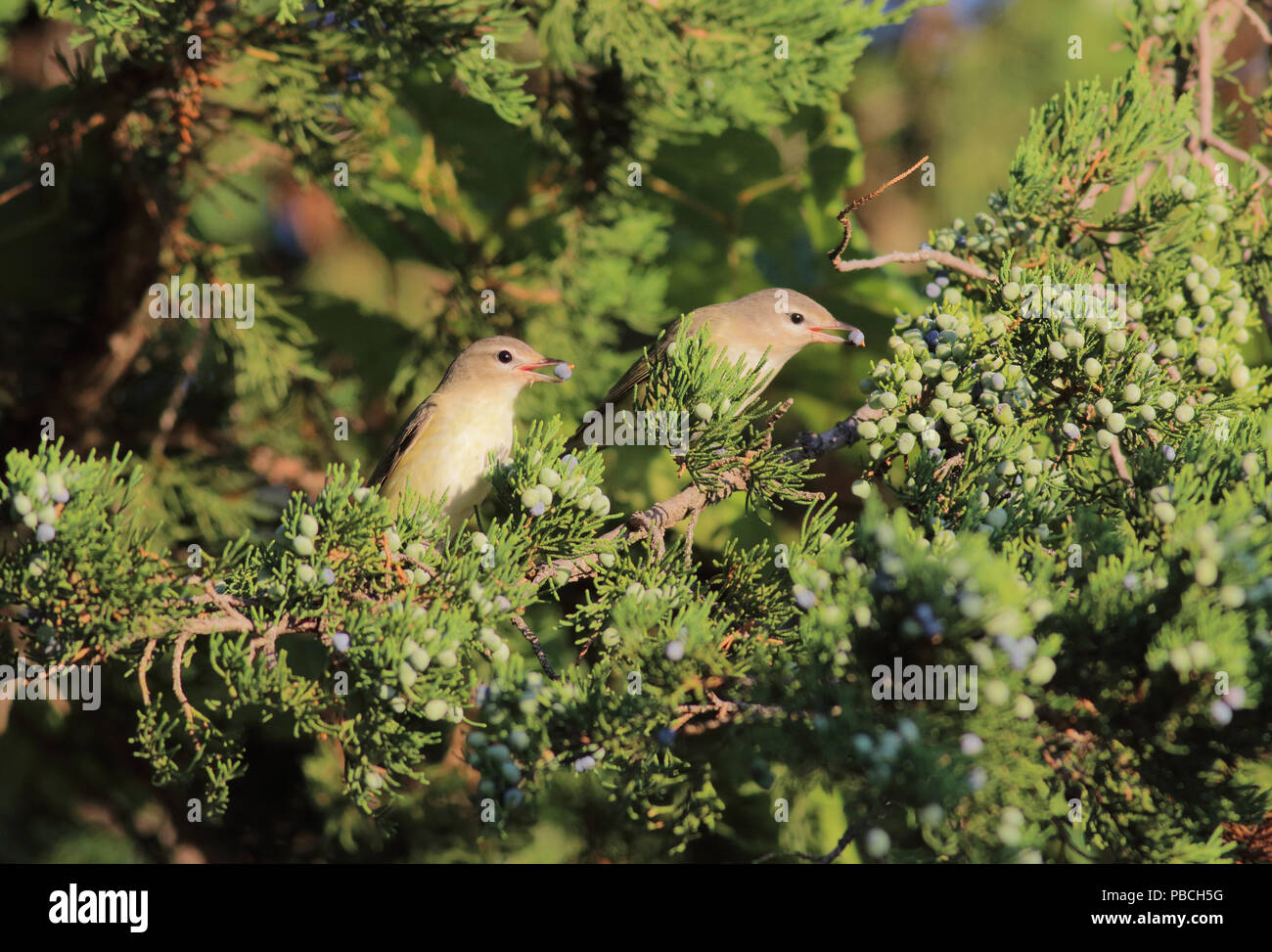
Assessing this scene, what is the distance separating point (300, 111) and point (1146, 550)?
2583mm

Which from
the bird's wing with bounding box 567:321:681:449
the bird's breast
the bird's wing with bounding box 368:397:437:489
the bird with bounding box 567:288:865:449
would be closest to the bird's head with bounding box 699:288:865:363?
the bird with bounding box 567:288:865:449

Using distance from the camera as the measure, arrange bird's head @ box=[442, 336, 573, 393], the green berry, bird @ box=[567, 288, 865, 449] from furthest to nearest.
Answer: bird's head @ box=[442, 336, 573, 393]
bird @ box=[567, 288, 865, 449]
the green berry

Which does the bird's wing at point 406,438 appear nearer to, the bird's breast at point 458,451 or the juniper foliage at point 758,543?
the bird's breast at point 458,451

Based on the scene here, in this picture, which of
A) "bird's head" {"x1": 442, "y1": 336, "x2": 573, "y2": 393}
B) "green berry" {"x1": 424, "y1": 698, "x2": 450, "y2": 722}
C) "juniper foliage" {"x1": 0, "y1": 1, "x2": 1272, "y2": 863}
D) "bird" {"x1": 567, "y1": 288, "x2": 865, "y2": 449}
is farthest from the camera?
"bird's head" {"x1": 442, "y1": 336, "x2": 573, "y2": 393}

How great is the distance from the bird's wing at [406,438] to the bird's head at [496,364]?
129mm

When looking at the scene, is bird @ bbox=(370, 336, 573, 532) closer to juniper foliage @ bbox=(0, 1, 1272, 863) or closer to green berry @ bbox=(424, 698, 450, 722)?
juniper foliage @ bbox=(0, 1, 1272, 863)

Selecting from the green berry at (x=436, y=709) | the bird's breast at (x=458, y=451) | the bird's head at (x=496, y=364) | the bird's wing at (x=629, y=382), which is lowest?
the green berry at (x=436, y=709)

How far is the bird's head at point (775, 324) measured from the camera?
3.23 metres

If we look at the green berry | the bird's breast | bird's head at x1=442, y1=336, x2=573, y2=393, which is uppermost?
bird's head at x1=442, y1=336, x2=573, y2=393

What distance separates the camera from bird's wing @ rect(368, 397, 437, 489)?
3.39 meters

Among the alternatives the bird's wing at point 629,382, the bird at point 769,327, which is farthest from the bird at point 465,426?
the bird at point 769,327

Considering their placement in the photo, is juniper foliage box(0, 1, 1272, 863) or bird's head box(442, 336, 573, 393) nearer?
juniper foliage box(0, 1, 1272, 863)
